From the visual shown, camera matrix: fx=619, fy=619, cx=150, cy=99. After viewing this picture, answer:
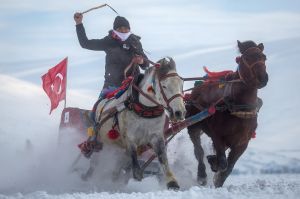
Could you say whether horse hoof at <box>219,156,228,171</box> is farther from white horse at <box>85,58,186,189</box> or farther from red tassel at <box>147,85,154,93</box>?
red tassel at <box>147,85,154,93</box>

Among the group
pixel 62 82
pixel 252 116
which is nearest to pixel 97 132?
pixel 252 116

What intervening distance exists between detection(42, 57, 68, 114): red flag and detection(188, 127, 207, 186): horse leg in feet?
16.5

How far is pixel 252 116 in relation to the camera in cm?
1338

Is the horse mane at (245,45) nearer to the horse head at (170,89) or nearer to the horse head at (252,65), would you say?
the horse head at (252,65)

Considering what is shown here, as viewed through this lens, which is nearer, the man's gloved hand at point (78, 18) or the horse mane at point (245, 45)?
the horse mane at point (245, 45)

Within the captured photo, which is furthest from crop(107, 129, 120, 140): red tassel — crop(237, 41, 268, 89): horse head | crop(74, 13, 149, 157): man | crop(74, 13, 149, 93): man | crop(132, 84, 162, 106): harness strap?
crop(237, 41, 268, 89): horse head

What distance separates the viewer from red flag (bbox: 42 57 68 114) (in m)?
18.7

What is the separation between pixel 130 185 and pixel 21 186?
3022mm

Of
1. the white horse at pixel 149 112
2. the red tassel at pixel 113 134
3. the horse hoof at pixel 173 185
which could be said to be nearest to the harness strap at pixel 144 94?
the white horse at pixel 149 112

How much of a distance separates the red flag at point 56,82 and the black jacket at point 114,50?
4.06 m

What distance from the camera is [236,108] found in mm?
13289

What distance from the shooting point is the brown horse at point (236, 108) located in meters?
13.1

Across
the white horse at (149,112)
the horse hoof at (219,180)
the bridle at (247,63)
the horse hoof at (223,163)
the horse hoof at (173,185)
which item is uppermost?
the bridle at (247,63)

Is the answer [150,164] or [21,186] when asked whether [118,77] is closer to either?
[150,164]
